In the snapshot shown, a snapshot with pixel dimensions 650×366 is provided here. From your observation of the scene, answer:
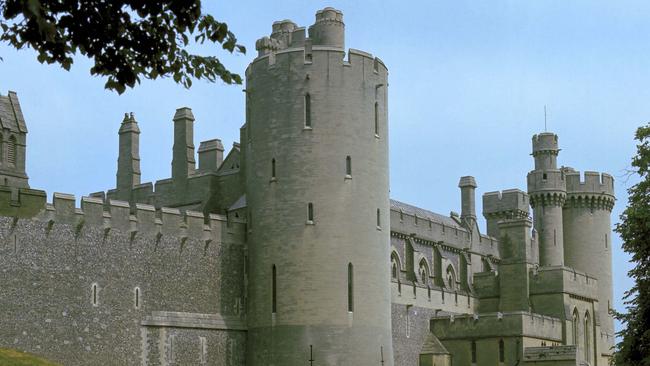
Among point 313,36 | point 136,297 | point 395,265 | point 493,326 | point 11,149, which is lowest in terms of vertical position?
point 493,326

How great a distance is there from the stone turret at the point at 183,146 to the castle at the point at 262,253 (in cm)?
8

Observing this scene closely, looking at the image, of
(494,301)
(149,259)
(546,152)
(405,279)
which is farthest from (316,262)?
(546,152)

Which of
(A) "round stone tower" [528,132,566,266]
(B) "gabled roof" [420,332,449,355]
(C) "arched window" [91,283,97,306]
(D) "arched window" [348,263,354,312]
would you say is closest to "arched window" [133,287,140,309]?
(C) "arched window" [91,283,97,306]

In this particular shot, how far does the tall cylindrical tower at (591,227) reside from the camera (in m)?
66.4

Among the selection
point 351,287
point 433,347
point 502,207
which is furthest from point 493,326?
point 502,207

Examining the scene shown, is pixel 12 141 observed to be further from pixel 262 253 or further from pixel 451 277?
pixel 451 277

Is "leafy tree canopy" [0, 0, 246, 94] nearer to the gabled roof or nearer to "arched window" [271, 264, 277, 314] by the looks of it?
"arched window" [271, 264, 277, 314]

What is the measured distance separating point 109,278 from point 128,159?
15.7m

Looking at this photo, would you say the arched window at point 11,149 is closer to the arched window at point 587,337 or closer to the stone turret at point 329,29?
the stone turret at point 329,29

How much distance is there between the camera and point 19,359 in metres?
31.8

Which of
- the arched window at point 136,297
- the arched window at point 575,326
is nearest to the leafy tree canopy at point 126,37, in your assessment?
the arched window at point 136,297

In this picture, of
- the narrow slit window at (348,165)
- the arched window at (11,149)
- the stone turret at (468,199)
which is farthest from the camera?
the stone turret at (468,199)

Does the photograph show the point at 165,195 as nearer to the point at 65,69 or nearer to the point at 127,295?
the point at 127,295

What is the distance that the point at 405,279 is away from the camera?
171 ft
